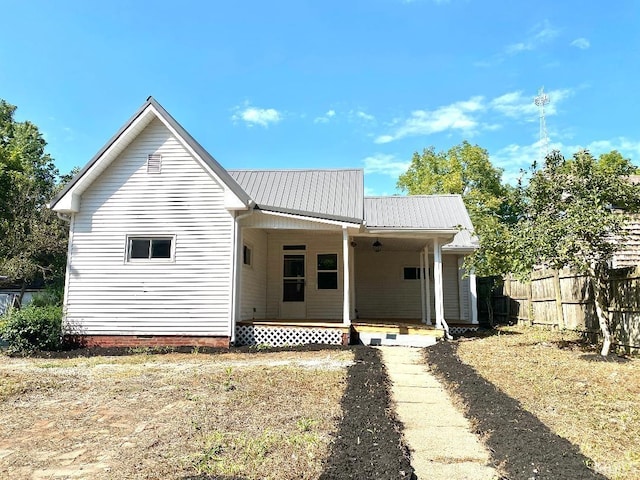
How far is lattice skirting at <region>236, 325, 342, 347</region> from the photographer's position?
37.8ft

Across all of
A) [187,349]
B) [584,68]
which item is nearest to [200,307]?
[187,349]

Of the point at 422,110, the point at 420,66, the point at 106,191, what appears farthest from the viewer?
the point at 422,110

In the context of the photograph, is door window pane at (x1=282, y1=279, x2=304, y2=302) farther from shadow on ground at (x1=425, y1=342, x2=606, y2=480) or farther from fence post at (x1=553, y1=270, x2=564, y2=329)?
shadow on ground at (x1=425, y1=342, x2=606, y2=480)

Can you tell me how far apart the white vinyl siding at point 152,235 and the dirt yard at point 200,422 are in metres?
2.45

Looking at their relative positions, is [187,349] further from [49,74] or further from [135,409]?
[49,74]

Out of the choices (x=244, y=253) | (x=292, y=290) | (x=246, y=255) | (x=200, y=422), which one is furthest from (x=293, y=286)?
(x=200, y=422)

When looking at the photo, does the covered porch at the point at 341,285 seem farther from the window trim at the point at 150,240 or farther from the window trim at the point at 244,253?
the window trim at the point at 150,240

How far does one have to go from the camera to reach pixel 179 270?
447 inches

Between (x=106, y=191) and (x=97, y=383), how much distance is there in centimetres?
589

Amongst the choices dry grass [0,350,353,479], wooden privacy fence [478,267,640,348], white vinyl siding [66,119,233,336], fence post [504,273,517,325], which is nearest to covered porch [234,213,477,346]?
white vinyl siding [66,119,233,336]

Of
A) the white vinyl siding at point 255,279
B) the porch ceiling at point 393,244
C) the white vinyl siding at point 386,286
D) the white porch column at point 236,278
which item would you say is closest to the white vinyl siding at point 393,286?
the white vinyl siding at point 386,286

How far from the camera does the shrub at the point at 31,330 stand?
34.9 feet

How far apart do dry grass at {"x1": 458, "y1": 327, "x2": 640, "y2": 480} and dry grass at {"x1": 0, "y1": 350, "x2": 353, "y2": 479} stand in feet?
7.61

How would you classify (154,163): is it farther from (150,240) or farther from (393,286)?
(393,286)
